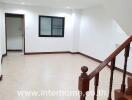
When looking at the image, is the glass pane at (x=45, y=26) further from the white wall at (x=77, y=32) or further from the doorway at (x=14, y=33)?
the doorway at (x=14, y=33)

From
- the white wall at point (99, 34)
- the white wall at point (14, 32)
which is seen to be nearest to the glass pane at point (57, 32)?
the white wall at point (99, 34)

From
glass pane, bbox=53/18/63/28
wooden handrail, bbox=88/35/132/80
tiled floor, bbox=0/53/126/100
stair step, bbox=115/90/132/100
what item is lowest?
tiled floor, bbox=0/53/126/100

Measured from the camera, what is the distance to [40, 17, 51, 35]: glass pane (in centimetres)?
831

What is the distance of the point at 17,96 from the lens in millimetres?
3459

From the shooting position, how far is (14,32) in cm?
891

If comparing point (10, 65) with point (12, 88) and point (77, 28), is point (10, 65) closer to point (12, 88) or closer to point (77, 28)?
point (12, 88)

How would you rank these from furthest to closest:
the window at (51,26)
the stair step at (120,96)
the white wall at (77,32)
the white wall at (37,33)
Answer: the window at (51,26) → the white wall at (37,33) → the white wall at (77,32) → the stair step at (120,96)

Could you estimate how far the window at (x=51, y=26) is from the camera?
27.2 feet

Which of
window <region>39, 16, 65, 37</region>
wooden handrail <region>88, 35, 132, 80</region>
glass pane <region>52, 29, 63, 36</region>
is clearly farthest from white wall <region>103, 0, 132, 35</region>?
glass pane <region>52, 29, 63, 36</region>

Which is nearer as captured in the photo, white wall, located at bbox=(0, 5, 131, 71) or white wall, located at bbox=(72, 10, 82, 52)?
white wall, located at bbox=(0, 5, 131, 71)

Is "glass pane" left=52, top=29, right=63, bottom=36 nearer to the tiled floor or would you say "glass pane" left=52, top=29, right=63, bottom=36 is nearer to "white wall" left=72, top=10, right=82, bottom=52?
"white wall" left=72, top=10, right=82, bottom=52

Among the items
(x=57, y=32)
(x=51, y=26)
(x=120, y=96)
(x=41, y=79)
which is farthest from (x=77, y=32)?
(x=120, y=96)

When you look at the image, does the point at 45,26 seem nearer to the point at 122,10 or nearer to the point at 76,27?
the point at 76,27

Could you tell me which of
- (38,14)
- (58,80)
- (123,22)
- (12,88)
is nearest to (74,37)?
(38,14)
